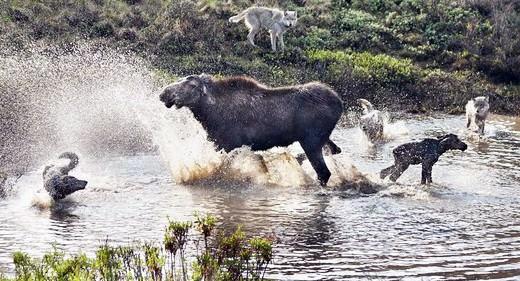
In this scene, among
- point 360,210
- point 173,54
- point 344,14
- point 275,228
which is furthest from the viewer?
point 344,14

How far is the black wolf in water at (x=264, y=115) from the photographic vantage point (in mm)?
13578

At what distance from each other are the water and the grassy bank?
2.36m

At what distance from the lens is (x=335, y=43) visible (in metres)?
25.5

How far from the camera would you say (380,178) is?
13.8 m

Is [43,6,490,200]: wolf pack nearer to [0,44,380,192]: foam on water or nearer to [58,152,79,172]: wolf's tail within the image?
[58,152,79,172]: wolf's tail

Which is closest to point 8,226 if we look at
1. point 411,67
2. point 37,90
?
point 37,90

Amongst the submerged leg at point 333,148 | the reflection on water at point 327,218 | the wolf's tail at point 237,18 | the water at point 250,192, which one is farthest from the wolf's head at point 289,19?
the submerged leg at point 333,148

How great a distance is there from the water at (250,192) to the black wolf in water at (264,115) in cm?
36

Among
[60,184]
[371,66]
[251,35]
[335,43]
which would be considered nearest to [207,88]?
[60,184]

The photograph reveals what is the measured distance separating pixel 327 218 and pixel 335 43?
1476 centimetres


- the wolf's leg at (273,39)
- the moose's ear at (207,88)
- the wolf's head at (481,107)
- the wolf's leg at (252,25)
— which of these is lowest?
the wolf's head at (481,107)

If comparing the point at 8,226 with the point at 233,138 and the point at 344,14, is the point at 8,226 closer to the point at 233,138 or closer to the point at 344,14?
the point at 233,138

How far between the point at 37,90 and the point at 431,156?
360 inches

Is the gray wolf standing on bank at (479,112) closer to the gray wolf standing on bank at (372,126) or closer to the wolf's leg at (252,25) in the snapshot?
the gray wolf standing on bank at (372,126)
